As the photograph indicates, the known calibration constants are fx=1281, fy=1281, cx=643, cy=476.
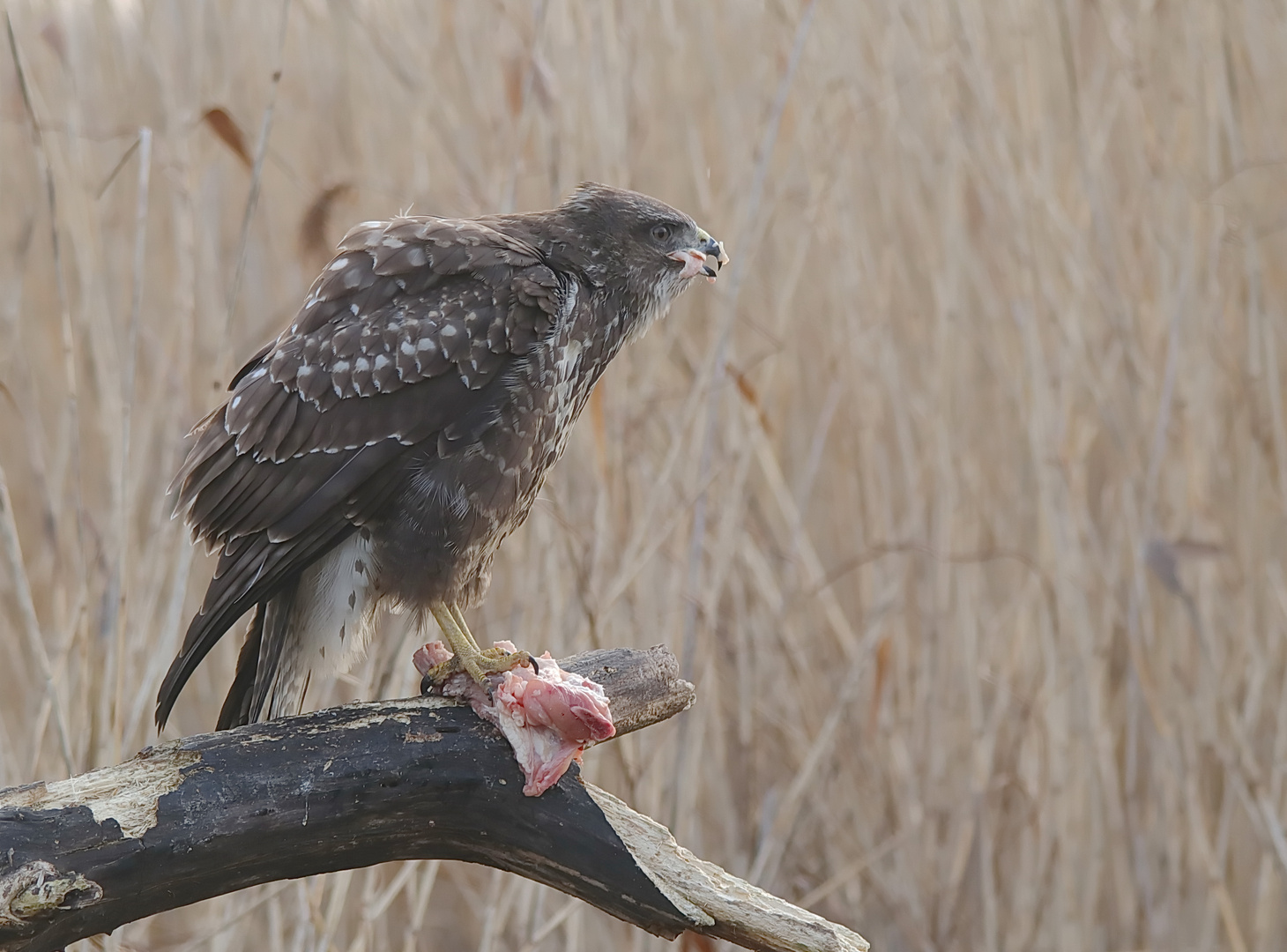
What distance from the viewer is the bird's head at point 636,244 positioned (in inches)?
75.1

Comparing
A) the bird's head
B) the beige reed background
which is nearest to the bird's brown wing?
the bird's head

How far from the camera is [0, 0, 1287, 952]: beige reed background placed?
2.39 metres

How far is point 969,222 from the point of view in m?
2.88

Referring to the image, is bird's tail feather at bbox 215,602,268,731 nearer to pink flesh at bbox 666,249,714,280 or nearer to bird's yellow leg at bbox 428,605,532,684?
bird's yellow leg at bbox 428,605,532,684

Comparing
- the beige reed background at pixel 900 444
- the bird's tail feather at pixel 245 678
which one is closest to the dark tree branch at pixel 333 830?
the bird's tail feather at pixel 245 678

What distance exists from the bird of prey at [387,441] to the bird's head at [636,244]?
4 centimetres

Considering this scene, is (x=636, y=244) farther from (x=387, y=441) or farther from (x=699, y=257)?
(x=387, y=441)

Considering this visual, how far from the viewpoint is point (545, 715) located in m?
1.56

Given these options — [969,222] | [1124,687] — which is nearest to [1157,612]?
[1124,687]

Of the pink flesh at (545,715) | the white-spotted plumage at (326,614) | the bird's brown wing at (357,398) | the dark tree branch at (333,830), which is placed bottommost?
the dark tree branch at (333,830)

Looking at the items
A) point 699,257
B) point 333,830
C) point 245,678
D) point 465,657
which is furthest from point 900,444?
point 333,830

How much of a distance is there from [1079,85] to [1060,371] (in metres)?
0.61

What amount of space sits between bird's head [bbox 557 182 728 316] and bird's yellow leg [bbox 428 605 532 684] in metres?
0.54

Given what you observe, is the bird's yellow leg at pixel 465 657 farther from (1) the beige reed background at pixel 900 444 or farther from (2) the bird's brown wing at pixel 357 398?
(1) the beige reed background at pixel 900 444
